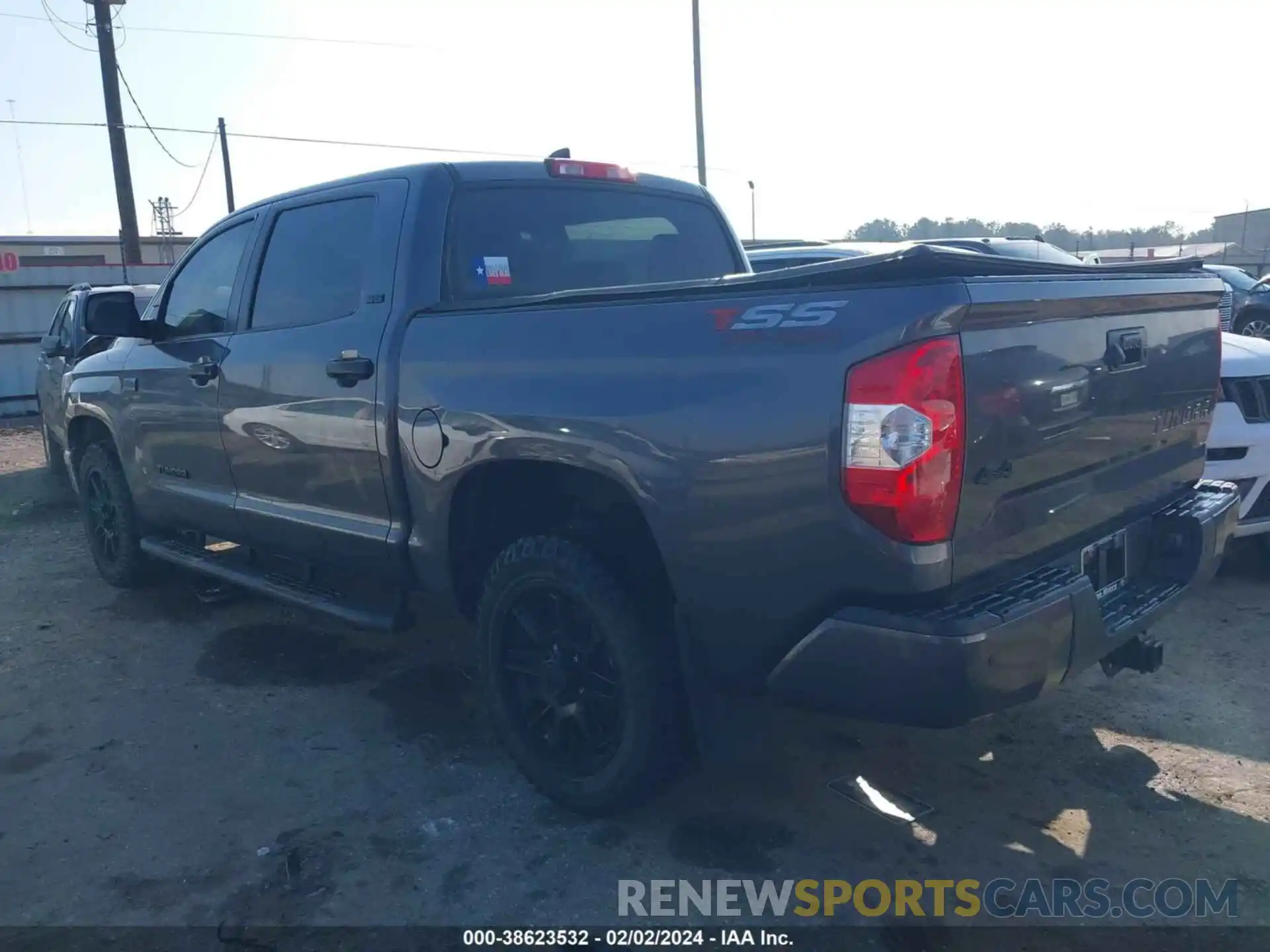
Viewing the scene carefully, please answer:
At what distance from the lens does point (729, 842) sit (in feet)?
10.6

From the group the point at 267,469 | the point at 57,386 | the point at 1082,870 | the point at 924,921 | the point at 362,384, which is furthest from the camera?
the point at 57,386

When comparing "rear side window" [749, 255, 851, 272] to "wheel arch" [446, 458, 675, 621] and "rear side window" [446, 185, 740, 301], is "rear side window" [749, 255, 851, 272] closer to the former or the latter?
"rear side window" [446, 185, 740, 301]

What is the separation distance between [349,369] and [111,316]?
1.74 meters

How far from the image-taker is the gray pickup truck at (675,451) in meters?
2.46

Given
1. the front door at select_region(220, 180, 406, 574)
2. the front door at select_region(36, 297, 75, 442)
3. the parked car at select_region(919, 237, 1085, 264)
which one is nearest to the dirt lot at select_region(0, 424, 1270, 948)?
the front door at select_region(220, 180, 406, 574)

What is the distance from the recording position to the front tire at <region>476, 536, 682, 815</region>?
3045mm

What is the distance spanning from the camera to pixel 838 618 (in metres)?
2.54

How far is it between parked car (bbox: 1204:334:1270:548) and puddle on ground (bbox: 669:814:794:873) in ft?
9.61

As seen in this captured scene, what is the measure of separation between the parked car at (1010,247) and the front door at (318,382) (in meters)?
5.65

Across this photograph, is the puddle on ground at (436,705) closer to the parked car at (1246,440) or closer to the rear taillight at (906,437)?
the rear taillight at (906,437)

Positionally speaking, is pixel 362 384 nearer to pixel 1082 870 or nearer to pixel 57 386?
pixel 1082 870

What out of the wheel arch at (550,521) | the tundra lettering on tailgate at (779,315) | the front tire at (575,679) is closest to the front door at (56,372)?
the wheel arch at (550,521)

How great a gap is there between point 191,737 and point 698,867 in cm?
216

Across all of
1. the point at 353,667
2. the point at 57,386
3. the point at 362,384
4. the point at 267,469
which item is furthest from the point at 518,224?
the point at 57,386
